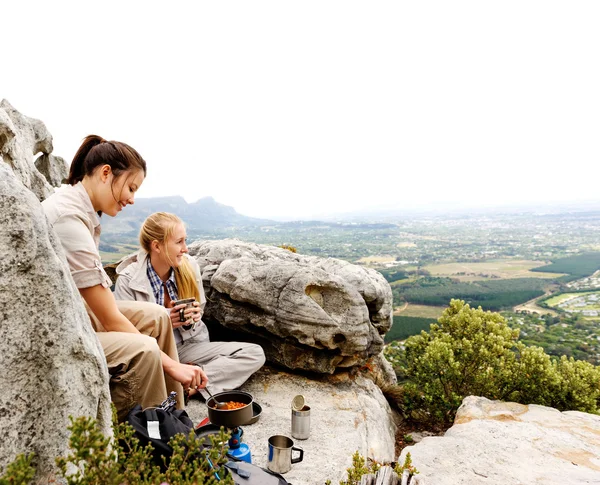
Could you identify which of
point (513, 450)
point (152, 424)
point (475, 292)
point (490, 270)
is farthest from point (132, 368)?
point (490, 270)

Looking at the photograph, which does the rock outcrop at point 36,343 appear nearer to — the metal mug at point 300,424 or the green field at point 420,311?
the metal mug at point 300,424

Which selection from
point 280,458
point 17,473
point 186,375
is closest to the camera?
point 17,473

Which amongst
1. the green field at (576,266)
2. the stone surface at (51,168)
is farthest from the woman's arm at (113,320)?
the green field at (576,266)

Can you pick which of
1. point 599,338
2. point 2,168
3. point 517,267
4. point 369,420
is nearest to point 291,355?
point 369,420

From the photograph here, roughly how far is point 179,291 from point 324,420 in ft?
13.5

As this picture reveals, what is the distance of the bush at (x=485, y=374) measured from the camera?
415 inches

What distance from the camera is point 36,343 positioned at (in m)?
2.99

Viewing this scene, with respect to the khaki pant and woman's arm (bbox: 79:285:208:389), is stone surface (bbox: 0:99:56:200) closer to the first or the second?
woman's arm (bbox: 79:285:208:389)

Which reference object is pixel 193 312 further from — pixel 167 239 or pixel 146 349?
pixel 146 349

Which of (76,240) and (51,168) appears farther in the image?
(51,168)

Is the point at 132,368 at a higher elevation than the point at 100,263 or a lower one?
lower

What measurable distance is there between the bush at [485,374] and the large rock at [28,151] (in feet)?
38.4

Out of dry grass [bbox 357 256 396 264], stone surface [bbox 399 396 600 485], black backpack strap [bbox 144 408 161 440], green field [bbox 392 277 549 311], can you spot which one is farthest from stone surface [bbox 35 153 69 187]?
dry grass [bbox 357 256 396 264]

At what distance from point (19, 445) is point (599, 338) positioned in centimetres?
5057
